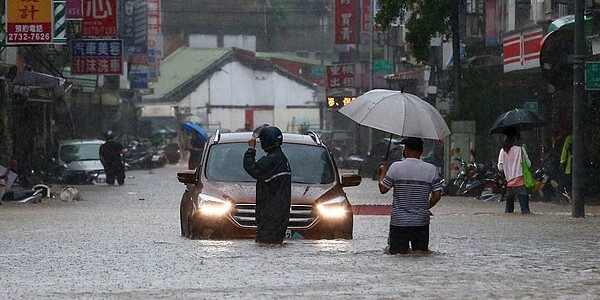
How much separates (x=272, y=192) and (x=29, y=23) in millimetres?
18883

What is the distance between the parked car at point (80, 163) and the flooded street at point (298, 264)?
2174 cm

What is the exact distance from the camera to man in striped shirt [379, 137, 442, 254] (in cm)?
1530

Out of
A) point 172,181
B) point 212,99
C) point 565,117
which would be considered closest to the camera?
point 565,117

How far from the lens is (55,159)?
4644 cm

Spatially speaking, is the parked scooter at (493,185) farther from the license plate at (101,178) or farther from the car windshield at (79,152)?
the car windshield at (79,152)

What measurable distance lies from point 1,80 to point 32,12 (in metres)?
2.64

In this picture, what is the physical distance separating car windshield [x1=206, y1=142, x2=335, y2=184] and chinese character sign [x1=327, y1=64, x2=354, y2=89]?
162ft

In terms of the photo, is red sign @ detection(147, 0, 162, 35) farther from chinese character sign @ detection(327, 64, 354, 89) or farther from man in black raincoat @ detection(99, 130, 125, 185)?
man in black raincoat @ detection(99, 130, 125, 185)

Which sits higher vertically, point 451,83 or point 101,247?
point 451,83

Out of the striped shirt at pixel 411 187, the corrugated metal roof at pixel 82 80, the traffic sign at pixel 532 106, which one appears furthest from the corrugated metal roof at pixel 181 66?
the striped shirt at pixel 411 187

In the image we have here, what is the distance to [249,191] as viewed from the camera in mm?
18125

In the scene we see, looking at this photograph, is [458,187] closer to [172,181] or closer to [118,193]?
[118,193]

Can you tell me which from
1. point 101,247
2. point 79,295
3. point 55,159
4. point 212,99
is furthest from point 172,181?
point 212,99

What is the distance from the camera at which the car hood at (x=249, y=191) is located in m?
18.0
